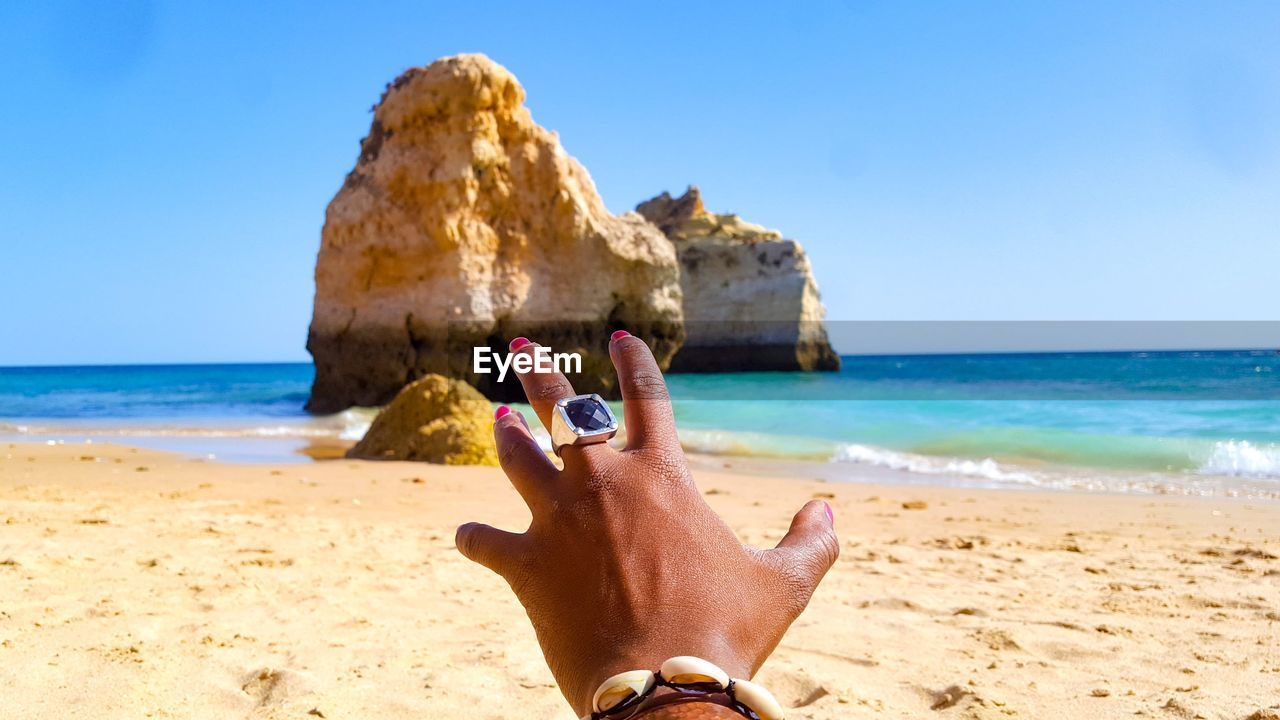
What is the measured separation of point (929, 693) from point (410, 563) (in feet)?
8.61

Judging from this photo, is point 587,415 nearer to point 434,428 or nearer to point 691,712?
point 691,712

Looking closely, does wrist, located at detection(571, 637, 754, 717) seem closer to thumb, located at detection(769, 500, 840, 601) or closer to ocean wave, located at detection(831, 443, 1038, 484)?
thumb, located at detection(769, 500, 840, 601)

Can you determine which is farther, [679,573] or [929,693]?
[929,693]

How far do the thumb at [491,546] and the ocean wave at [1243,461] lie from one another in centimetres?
984


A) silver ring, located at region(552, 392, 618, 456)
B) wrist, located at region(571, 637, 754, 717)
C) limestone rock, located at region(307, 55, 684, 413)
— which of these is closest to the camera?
wrist, located at region(571, 637, 754, 717)

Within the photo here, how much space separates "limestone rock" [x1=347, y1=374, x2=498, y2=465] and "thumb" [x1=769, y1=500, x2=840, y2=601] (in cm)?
777

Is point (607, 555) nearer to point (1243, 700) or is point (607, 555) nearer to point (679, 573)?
point (679, 573)

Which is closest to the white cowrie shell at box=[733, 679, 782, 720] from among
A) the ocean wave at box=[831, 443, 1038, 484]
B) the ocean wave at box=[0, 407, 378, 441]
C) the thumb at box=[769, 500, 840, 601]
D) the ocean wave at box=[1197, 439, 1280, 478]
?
the thumb at box=[769, 500, 840, 601]

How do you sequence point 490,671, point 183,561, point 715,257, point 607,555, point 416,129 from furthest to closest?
point 715,257
point 416,129
point 183,561
point 490,671
point 607,555

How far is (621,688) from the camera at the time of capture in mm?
963

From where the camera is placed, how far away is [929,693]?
98.4 inches

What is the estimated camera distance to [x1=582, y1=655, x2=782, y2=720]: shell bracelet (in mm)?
950

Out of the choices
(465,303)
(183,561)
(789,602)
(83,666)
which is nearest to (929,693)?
(789,602)

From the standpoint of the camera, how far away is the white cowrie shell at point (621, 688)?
3.14 feet
